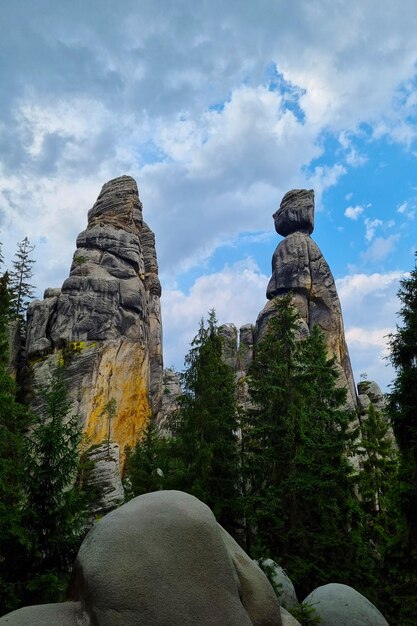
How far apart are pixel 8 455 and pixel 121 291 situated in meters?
28.5

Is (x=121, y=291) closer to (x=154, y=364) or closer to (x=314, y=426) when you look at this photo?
(x=154, y=364)

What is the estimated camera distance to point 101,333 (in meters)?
44.4

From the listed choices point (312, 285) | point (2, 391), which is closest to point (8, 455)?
point (2, 391)

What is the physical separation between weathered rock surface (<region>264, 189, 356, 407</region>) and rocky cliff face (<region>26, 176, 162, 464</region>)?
13720 mm

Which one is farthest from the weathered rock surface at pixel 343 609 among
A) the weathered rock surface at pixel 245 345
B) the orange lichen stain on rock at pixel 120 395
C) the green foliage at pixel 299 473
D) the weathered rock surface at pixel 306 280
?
the weathered rock surface at pixel 245 345

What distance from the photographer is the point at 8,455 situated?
20312 millimetres

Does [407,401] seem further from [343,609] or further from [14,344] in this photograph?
[14,344]

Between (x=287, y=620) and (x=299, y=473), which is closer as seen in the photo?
(x=287, y=620)

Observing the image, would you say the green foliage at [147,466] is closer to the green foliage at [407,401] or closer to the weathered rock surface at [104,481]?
the weathered rock surface at [104,481]

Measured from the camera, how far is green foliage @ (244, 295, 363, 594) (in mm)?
18156

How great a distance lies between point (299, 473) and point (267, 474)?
1.57 m

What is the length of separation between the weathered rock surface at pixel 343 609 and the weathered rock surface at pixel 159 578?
3.47 meters

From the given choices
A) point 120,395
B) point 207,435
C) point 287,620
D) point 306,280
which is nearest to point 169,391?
point 120,395

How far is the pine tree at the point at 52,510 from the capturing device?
424 inches
